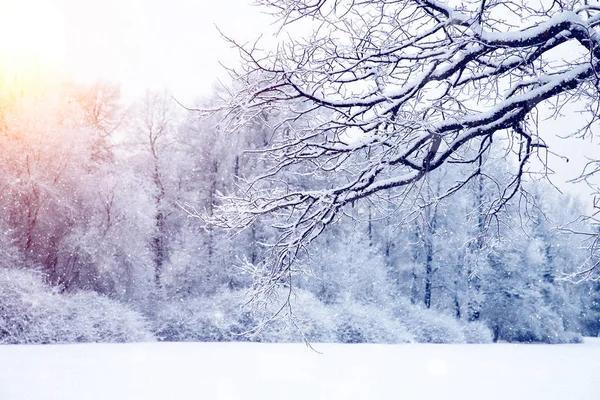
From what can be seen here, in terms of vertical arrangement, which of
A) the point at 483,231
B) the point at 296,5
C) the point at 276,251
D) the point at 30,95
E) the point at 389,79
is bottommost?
the point at 276,251

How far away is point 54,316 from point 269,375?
343 inches

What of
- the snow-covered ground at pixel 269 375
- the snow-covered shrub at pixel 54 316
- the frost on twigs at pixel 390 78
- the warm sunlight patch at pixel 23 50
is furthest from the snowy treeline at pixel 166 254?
the frost on twigs at pixel 390 78

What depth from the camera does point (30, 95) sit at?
21391 millimetres

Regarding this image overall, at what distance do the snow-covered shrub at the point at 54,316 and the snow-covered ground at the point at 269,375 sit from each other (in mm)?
1818

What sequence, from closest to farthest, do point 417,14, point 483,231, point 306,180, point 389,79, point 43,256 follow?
point 417,14
point 389,79
point 483,231
point 43,256
point 306,180

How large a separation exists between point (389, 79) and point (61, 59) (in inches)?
954

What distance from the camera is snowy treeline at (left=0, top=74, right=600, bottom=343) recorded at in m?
17.8

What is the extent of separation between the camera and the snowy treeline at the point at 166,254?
1780 cm

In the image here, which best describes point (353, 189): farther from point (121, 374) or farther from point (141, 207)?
point (141, 207)

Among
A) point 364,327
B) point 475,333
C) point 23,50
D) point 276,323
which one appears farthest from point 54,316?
point 475,333

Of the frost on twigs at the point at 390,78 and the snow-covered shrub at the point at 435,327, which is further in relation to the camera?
the snow-covered shrub at the point at 435,327

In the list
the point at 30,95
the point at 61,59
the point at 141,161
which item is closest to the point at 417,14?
the point at 30,95

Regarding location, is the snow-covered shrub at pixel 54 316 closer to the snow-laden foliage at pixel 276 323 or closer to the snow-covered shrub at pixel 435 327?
the snow-laden foliage at pixel 276 323

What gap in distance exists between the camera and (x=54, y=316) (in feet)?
49.9
